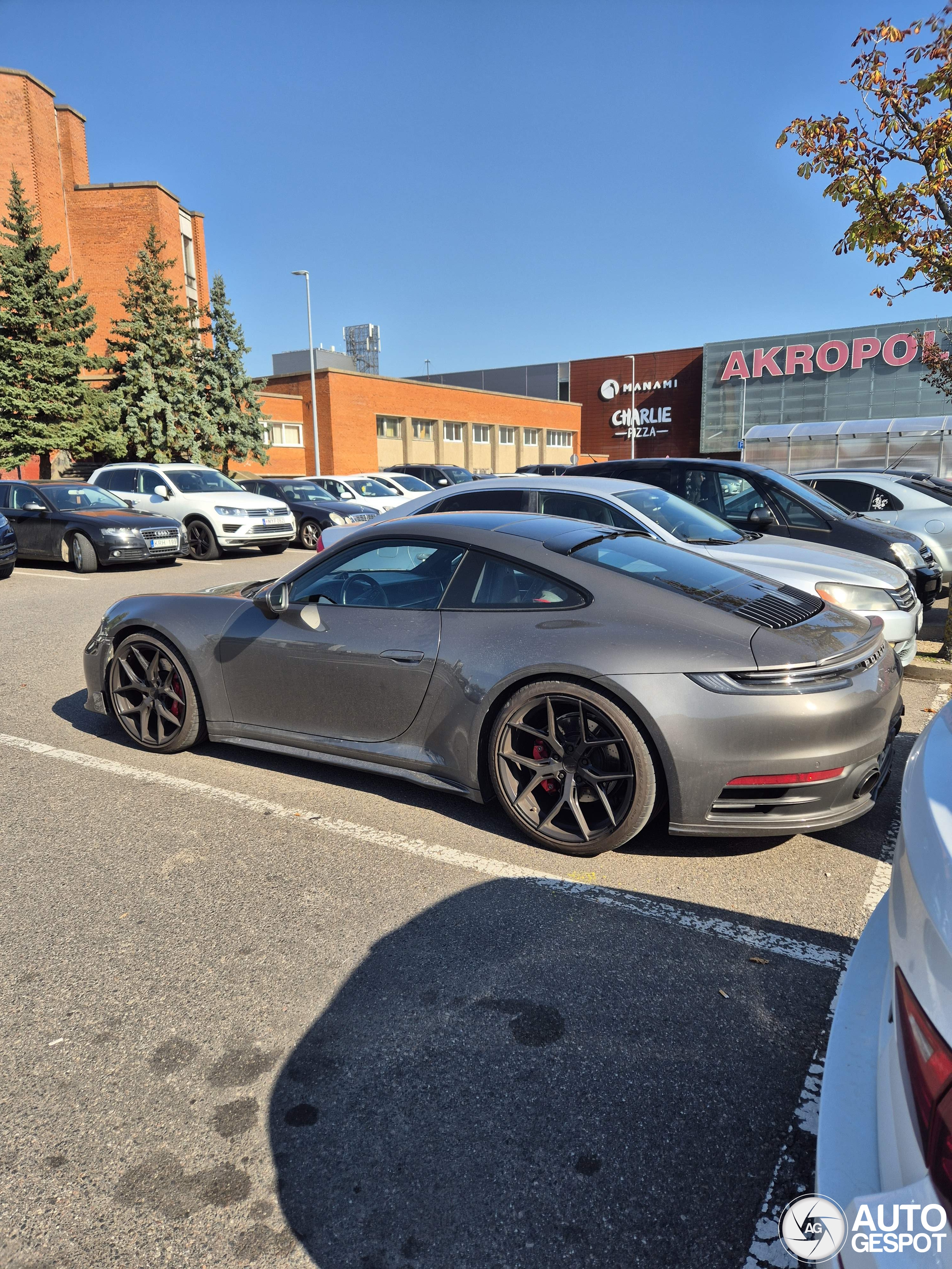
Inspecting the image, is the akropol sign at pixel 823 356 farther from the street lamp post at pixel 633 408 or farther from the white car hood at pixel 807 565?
the white car hood at pixel 807 565

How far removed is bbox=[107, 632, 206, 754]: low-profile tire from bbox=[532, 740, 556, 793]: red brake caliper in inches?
79.8

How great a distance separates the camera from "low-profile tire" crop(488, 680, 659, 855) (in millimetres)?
3346

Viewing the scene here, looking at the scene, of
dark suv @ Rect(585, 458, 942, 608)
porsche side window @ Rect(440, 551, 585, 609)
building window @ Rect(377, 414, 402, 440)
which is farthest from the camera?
building window @ Rect(377, 414, 402, 440)

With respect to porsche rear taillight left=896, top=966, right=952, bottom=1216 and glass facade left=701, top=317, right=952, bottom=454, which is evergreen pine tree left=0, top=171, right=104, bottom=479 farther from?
glass facade left=701, top=317, right=952, bottom=454

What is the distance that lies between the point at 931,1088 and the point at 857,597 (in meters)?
5.34

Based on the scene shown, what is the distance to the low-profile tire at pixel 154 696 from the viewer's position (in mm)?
4652

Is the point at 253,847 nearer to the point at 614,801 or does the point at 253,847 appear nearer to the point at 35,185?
the point at 614,801

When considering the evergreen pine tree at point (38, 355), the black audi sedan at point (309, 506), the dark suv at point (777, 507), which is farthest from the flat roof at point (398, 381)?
the dark suv at point (777, 507)

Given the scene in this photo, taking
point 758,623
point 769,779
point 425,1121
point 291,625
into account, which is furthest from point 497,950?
point 291,625

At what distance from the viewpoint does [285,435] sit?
36.7m

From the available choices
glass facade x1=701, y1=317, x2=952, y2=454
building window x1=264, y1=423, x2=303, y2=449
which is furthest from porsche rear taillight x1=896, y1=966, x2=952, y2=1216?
glass facade x1=701, y1=317, x2=952, y2=454

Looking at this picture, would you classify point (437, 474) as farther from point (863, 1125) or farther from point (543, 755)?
point (863, 1125)

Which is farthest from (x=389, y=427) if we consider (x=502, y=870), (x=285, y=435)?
(x=502, y=870)

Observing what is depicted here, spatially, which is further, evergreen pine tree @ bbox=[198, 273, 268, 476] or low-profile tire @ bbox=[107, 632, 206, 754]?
evergreen pine tree @ bbox=[198, 273, 268, 476]
